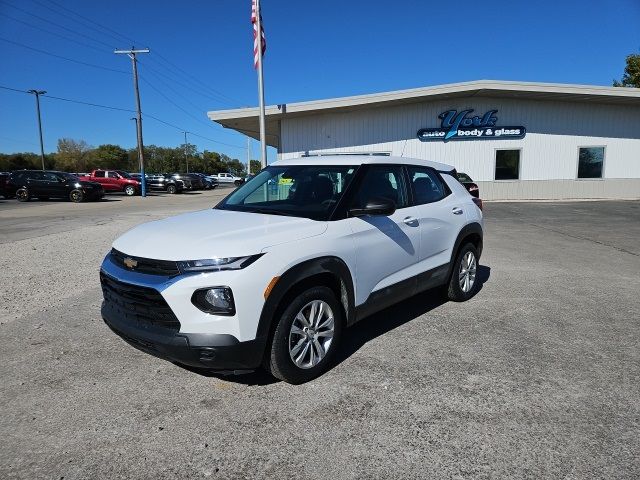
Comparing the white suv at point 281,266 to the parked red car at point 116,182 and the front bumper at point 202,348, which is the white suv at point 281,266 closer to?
the front bumper at point 202,348

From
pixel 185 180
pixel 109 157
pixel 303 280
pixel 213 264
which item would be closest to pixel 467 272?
pixel 303 280

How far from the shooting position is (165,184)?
36750 mm

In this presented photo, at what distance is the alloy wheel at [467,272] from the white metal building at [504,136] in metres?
15.7

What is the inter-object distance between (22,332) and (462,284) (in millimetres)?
4834

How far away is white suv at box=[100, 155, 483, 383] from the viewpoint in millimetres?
2895

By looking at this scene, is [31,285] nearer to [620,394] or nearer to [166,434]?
[166,434]

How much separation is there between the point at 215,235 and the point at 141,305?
2.26 feet

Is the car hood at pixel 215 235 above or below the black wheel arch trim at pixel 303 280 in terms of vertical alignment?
above

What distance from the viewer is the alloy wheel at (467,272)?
5.43 metres

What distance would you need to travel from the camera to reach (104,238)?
10.4 metres

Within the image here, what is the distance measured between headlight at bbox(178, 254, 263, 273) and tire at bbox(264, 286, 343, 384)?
52cm

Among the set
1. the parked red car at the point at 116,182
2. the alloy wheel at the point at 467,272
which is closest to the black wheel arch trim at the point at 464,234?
the alloy wheel at the point at 467,272

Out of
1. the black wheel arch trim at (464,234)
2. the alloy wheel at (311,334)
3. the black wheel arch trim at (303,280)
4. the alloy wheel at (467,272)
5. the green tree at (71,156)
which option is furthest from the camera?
the green tree at (71,156)

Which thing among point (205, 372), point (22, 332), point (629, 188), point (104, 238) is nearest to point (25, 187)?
point (104, 238)
